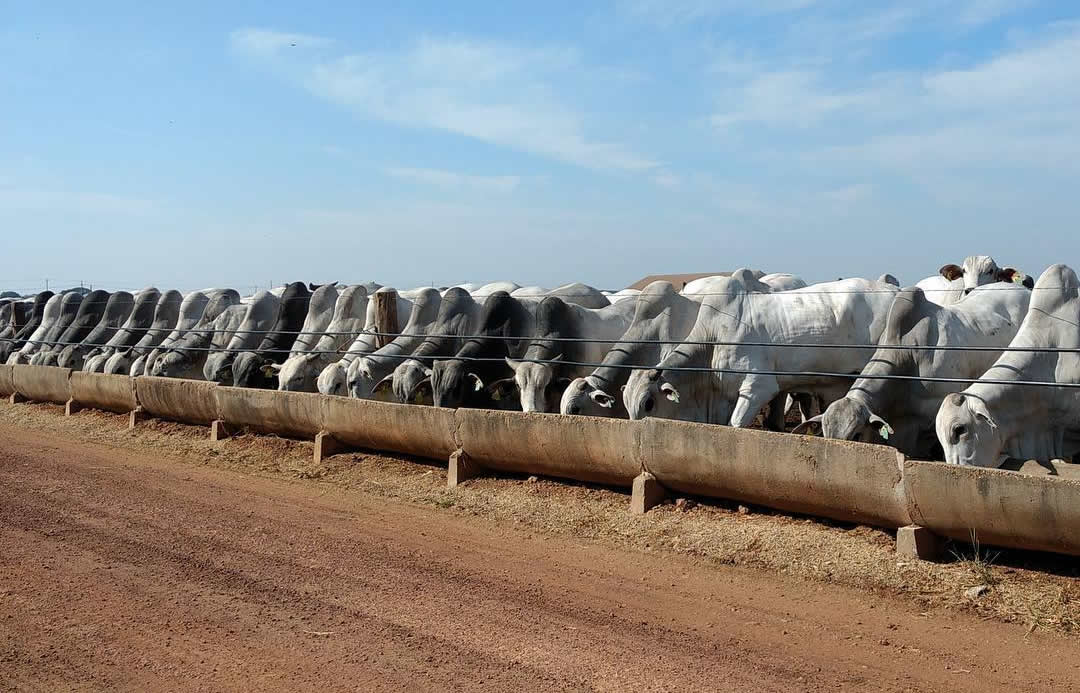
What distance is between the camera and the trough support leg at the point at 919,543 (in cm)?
676

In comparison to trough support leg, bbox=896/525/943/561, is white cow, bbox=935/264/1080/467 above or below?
above

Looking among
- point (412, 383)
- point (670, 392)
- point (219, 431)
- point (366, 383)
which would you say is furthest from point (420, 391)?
point (670, 392)

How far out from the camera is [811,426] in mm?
9570

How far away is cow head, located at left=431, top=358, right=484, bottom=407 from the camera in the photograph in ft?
39.7

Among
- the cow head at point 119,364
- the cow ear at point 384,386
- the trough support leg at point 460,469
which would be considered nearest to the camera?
the trough support leg at point 460,469

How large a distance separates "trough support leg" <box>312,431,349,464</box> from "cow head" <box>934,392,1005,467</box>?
599cm

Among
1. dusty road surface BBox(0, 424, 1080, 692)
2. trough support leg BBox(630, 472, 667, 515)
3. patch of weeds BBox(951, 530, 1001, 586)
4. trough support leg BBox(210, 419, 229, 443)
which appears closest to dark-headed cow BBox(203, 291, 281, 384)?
trough support leg BBox(210, 419, 229, 443)

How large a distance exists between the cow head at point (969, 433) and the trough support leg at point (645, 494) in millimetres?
2289

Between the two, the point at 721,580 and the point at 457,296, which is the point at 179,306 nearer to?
the point at 457,296

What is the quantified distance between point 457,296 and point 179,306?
28.9 ft

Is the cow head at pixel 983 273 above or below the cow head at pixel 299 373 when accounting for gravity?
above

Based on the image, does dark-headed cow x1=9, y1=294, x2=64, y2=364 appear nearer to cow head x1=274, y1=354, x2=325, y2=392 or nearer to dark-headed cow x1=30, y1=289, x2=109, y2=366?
dark-headed cow x1=30, y1=289, x2=109, y2=366

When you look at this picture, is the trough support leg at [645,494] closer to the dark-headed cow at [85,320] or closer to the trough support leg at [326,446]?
the trough support leg at [326,446]

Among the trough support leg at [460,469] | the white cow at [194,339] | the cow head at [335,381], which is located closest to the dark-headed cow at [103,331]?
the white cow at [194,339]
